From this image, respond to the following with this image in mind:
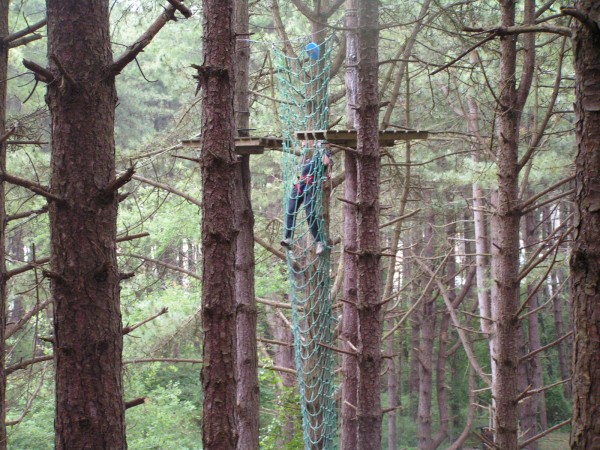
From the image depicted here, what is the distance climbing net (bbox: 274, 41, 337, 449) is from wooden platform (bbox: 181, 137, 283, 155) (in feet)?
1.24

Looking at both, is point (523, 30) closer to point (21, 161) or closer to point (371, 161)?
point (371, 161)

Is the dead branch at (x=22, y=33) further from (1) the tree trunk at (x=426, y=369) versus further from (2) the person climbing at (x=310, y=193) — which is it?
(1) the tree trunk at (x=426, y=369)

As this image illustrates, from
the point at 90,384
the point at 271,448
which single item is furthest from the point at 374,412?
the point at 271,448

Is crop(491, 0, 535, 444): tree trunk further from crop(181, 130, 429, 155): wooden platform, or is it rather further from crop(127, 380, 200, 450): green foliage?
crop(127, 380, 200, 450): green foliage

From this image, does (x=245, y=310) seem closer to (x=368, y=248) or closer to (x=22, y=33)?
(x=368, y=248)

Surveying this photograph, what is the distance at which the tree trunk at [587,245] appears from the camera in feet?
5.45

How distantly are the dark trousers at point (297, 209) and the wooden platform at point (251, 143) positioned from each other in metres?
0.64

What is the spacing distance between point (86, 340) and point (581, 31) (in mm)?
1932

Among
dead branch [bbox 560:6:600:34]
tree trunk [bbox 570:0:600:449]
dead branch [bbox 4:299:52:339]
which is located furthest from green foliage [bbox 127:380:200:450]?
dead branch [bbox 560:6:600:34]

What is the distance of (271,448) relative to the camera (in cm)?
820

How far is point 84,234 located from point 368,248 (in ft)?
6.42

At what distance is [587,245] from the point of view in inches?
66.6

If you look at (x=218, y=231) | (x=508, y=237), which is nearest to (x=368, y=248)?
(x=508, y=237)

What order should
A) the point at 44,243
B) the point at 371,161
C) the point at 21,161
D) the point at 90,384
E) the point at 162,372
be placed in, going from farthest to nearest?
the point at 162,372
the point at 44,243
the point at 21,161
the point at 371,161
the point at 90,384
